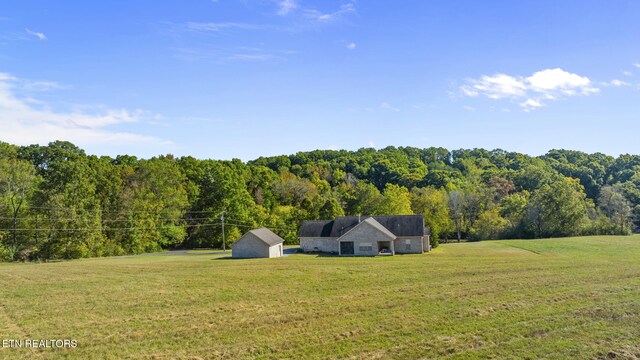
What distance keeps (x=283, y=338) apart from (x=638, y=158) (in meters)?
139

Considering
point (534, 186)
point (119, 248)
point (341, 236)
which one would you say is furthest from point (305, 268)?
point (534, 186)

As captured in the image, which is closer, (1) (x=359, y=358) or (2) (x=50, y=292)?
(1) (x=359, y=358)

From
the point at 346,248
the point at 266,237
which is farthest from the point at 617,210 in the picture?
the point at 266,237

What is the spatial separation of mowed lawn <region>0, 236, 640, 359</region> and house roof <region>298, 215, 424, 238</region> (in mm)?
20884

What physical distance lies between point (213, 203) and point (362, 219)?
2857 cm

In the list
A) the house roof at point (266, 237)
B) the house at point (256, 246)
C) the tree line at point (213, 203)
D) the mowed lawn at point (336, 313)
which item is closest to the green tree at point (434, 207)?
the tree line at point (213, 203)

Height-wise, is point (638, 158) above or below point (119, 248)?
above

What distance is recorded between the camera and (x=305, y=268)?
38312 mm

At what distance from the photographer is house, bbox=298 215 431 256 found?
180 feet

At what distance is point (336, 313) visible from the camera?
2089 centimetres

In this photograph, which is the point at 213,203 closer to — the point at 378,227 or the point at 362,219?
the point at 362,219

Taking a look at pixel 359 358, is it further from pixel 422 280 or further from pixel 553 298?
pixel 422 280

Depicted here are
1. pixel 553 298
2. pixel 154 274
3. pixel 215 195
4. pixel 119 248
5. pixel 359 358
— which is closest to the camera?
pixel 359 358

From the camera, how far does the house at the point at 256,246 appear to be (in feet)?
174
